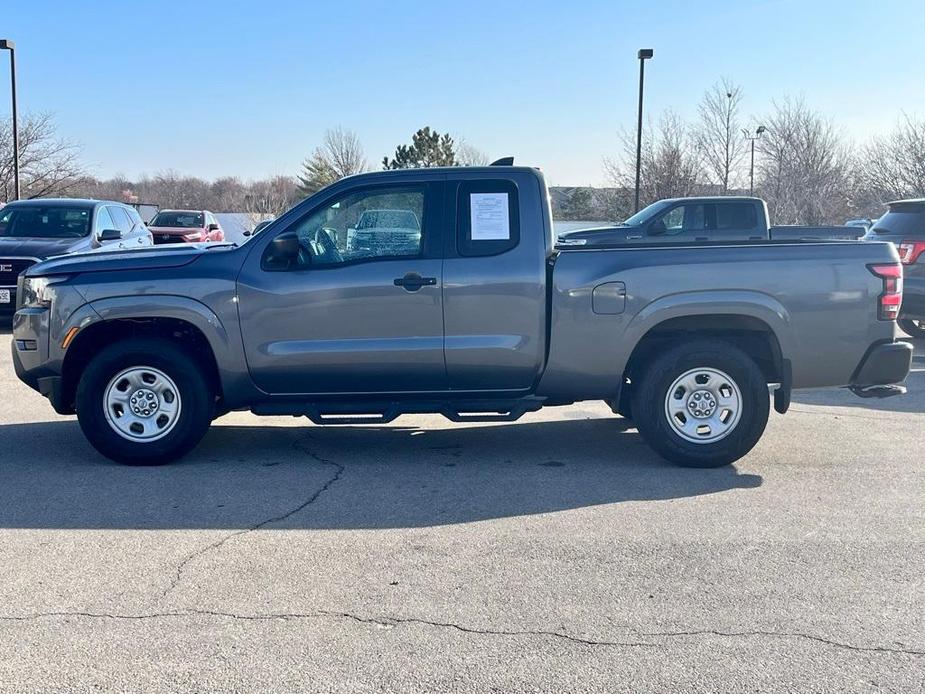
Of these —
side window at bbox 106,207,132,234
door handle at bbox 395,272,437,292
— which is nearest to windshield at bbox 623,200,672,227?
side window at bbox 106,207,132,234

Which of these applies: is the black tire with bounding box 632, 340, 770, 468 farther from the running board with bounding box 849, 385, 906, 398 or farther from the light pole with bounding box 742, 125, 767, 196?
the light pole with bounding box 742, 125, 767, 196

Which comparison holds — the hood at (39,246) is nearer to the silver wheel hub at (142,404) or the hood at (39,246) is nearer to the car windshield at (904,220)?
the silver wheel hub at (142,404)

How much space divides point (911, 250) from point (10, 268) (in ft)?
38.0

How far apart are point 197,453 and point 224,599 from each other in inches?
109

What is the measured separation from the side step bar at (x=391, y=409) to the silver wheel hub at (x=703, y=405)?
92cm

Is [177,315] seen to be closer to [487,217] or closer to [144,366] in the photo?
[144,366]

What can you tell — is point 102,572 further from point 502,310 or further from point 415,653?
point 502,310

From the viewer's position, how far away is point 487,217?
20.9ft

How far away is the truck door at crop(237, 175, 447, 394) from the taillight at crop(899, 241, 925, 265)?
7428 mm

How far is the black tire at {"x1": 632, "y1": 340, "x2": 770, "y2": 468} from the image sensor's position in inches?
249

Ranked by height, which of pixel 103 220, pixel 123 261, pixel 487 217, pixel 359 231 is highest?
pixel 103 220

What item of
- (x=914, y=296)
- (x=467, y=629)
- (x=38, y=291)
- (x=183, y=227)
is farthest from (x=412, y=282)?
(x=183, y=227)

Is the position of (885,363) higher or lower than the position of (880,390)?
higher

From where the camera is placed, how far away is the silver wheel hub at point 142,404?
6.34m
